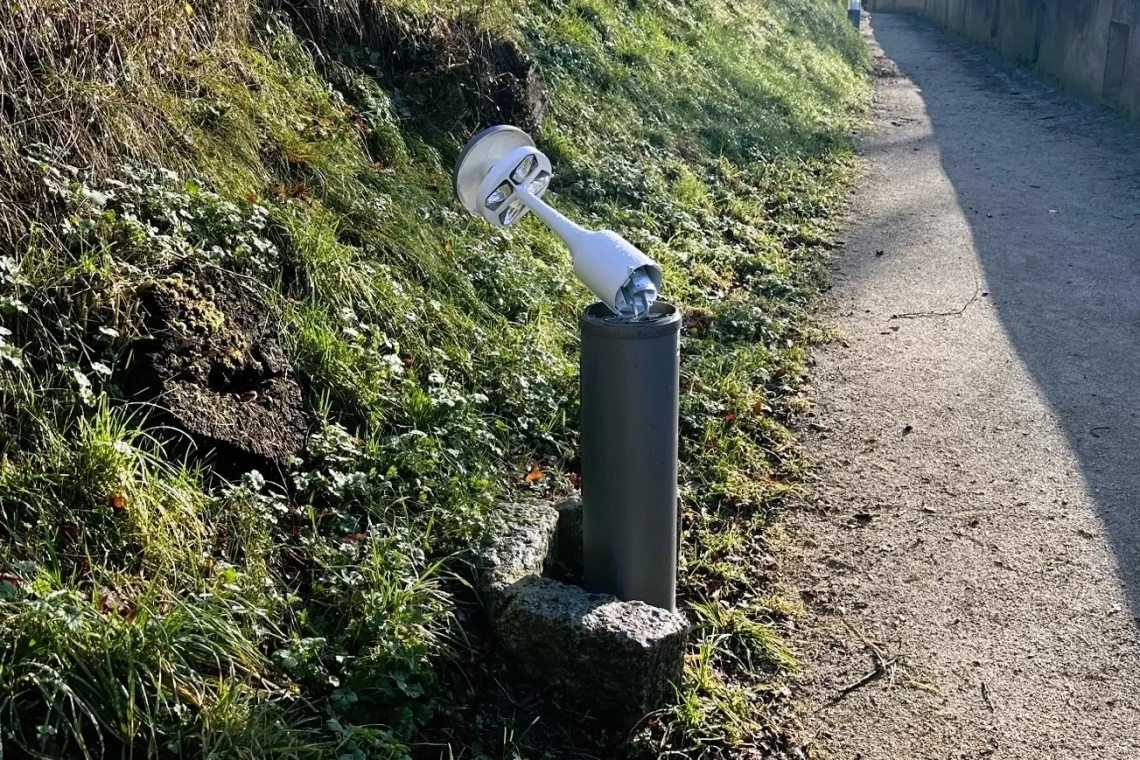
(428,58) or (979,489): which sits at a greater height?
(428,58)

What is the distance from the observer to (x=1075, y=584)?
3.73m

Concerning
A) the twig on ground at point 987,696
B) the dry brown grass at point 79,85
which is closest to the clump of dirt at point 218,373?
the dry brown grass at point 79,85

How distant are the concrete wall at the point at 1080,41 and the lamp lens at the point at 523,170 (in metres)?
12.7

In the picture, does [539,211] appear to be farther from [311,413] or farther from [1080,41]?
[1080,41]

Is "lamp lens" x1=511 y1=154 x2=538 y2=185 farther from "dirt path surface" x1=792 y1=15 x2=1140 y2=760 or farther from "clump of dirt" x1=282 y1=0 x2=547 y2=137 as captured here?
"clump of dirt" x1=282 y1=0 x2=547 y2=137

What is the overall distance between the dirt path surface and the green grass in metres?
0.31

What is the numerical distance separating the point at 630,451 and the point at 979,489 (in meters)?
2.26

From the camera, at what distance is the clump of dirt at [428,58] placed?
5.84 metres

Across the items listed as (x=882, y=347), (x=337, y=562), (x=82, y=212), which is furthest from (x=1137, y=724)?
(x=82, y=212)

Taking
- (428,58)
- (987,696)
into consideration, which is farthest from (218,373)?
(428,58)

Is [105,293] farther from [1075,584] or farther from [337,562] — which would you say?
[1075,584]

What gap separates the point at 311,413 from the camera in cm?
355

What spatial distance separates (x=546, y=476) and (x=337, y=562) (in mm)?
1165

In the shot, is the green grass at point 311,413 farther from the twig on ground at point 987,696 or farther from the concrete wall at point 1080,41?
the concrete wall at point 1080,41
